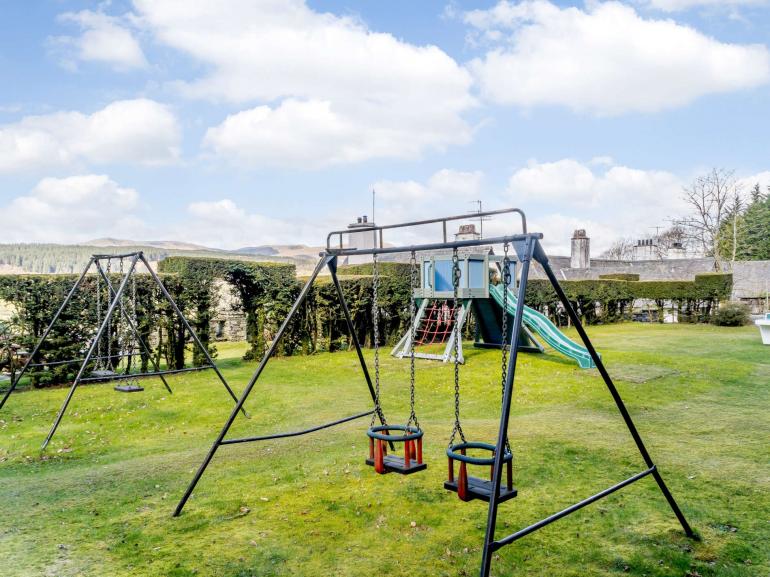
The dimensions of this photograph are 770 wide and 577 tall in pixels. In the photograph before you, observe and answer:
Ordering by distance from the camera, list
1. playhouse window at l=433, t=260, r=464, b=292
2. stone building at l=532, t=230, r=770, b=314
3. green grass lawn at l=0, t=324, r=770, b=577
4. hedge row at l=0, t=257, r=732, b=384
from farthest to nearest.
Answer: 1. stone building at l=532, t=230, r=770, b=314
2. playhouse window at l=433, t=260, r=464, b=292
3. hedge row at l=0, t=257, r=732, b=384
4. green grass lawn at l=0, t=324, r=770, b=577

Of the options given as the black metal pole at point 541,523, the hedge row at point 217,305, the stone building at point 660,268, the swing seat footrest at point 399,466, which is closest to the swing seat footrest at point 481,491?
the black metal pole at point 541,523

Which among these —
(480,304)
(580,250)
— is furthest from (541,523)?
(580,250)

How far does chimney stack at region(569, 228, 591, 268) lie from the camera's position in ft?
119

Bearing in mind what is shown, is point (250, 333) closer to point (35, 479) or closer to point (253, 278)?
point (253, 278)

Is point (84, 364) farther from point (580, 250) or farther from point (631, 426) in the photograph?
point (580, 250)

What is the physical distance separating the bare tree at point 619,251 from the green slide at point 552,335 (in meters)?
45.6

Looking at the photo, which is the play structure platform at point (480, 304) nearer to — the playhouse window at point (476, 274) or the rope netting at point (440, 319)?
the playhouse window at point (476, 274)

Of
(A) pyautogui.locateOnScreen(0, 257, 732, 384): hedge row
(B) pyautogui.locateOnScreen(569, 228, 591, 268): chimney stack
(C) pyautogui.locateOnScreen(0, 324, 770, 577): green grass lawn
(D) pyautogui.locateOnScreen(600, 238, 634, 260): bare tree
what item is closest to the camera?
(C) pyautogui.locateOnScreen(0, 324, 770, 577): green grass lawn

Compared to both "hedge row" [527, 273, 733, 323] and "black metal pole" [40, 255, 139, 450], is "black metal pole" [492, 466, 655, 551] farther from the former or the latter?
"hedge row" [527, 273, 733, 323]

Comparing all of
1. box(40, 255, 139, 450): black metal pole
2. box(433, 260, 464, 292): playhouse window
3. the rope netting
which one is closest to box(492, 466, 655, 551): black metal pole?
box(40, 255, 139, 450): black metal pole

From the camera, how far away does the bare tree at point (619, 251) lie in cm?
5636

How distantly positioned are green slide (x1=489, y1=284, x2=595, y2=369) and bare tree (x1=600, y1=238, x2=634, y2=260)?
45.6m

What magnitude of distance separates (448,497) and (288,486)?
4.82ft

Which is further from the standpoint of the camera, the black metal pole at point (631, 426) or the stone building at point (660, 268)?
the stone building at point (660, 268)
